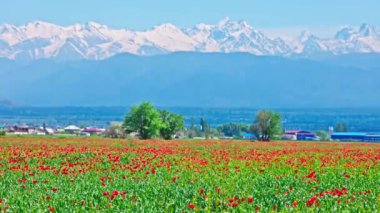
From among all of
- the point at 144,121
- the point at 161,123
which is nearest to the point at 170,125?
the point at 161,123

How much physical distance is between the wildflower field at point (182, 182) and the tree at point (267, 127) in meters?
68.1

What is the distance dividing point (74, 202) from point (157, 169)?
1087 cm

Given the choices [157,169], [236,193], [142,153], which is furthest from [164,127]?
[236,193]

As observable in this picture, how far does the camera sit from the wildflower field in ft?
64.9

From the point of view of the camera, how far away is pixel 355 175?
28.5m

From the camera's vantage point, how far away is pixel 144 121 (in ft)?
325

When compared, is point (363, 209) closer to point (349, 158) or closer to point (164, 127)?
point (349, 158)

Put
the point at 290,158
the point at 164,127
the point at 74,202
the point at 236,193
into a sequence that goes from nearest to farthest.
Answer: the point at 74,202
the point at 236,193
the point at 290,158
the point at 164,127

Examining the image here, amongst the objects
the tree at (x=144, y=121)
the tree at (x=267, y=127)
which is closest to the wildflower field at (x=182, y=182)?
the tree at (x=144, y=121)

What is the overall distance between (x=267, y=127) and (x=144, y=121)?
1947 centimetres

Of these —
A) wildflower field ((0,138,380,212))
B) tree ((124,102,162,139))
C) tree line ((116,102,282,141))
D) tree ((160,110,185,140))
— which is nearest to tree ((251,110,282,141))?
tree line ((116,102,282,141))

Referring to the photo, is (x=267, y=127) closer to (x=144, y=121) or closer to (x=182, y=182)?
(x=144, y=121)

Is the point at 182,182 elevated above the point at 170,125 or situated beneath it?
situated beneath

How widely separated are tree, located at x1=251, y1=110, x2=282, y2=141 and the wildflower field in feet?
224
